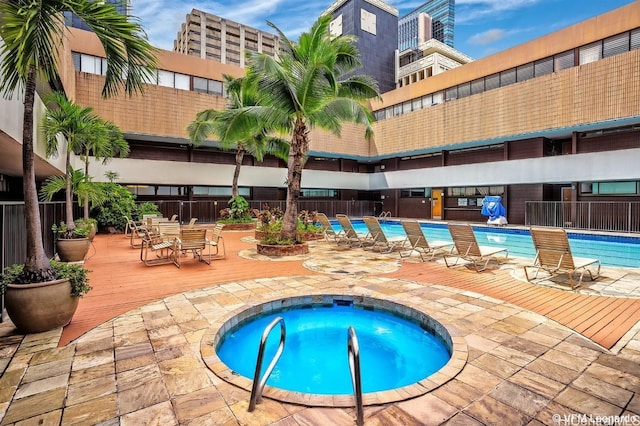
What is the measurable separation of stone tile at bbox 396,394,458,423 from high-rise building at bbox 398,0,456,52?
9287cm

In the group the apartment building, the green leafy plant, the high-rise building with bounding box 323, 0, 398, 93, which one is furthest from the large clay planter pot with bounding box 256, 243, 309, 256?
the high-rise building with bounding box 323, 0, 398, 93

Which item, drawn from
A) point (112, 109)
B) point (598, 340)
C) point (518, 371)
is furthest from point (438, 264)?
point (112, 109)

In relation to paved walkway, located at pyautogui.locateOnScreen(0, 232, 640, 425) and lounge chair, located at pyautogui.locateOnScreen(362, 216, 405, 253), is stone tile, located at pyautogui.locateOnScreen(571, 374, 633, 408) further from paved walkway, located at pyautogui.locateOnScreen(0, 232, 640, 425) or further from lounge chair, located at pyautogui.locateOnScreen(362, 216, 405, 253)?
lounge chair, located at pyautogui.locateOnScreen(362, 216, 405, 253)

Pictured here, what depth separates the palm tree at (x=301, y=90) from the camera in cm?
909

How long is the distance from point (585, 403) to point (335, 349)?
250cm

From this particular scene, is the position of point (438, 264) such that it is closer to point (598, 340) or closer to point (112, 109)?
point (598, 340)

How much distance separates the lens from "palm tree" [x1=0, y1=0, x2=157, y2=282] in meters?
3.32

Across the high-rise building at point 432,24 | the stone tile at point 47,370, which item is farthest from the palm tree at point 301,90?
the high-rise building at point 432,24

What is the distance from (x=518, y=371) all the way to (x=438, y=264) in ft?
17.0

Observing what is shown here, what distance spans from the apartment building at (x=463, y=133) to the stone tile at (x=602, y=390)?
53.1 ft

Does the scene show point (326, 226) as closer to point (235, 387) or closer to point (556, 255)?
point (556, 255)

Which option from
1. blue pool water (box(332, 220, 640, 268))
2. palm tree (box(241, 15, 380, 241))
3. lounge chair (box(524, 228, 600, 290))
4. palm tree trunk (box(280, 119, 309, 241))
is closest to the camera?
lounge chair (box(524, 228, 600, 290))

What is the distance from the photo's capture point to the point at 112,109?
1786cm

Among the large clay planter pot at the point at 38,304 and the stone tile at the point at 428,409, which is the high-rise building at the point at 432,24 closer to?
the large clay planter pot at the point at 38,304
